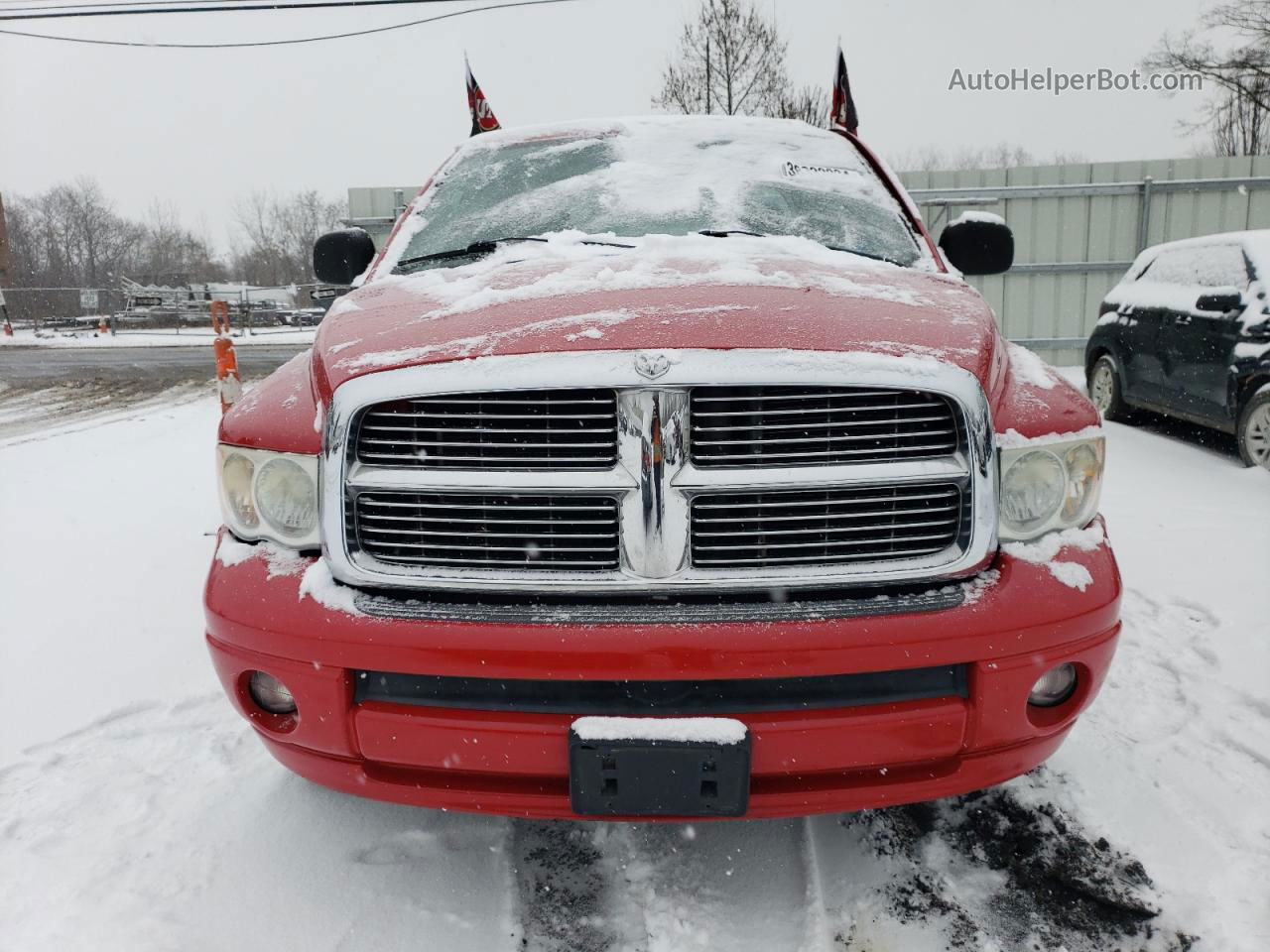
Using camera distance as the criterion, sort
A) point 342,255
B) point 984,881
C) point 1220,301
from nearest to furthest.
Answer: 1. point 984,881
2. point 342,255
3. point 1220,301

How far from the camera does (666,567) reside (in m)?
1.67

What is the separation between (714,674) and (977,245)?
228 centimetres

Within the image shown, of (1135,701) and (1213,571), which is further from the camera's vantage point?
(1213,571)

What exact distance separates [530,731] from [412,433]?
63 cm

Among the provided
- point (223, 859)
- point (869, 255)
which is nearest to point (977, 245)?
point (869, 255)

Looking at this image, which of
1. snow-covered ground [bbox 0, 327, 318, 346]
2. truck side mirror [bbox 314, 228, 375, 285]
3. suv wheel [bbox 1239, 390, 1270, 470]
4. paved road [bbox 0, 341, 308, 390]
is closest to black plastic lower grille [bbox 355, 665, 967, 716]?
truck side mirror [bbox 314, 228, 375, 285]

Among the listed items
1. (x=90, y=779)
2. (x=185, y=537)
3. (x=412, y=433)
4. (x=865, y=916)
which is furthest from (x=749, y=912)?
(x=185, y=537)

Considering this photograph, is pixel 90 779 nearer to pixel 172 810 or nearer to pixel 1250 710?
pixel 172 810

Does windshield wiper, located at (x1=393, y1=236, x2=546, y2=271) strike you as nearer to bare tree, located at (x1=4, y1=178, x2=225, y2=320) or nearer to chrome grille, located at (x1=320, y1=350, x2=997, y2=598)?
chrome grille, located at (x1=320, y1=350, x2=997, y2=598)

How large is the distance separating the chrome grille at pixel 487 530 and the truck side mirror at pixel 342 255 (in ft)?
6.26

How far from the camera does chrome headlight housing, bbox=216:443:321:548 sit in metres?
1.83

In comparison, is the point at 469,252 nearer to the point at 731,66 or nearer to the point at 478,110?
the point at 478,110

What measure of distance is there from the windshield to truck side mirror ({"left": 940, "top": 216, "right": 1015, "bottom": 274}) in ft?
1.02

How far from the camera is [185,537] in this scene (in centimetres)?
491
